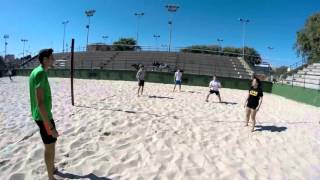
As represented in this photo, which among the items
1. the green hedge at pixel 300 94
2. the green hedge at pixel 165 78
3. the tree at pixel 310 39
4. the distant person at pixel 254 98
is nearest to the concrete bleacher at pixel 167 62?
the green hedge at pixel 165 78

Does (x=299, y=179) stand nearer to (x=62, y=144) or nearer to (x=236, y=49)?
(x=62, y=144)

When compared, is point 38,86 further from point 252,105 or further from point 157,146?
point 252,105

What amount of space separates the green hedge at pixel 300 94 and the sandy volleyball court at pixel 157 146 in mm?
7676

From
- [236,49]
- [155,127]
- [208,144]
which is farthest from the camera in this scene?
[236,49]

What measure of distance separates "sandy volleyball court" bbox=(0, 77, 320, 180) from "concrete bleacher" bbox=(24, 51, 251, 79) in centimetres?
2366

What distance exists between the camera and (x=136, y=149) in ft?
21.5

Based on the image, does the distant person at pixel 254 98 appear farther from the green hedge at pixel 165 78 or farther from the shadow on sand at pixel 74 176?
the green hedge at pixel 165 78

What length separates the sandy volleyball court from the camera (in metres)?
5.46

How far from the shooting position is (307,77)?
82.7 ft

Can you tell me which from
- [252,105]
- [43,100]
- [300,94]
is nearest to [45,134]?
[43,100]

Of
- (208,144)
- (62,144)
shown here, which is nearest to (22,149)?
(62,144)

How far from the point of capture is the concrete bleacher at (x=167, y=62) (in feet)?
117

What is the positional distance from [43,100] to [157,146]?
3.11 meters

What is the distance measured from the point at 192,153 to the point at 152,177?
1554 millimetres
